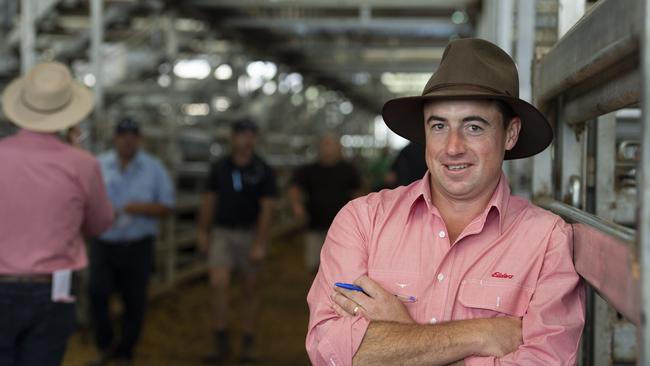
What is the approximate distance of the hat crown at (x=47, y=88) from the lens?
430 cm

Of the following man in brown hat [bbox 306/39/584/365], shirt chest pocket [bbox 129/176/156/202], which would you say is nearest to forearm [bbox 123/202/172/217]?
shirt chest pocket [bbox 129/176/156/202]

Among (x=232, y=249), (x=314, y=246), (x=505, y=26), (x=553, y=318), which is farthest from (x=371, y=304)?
(x=314, y=246)

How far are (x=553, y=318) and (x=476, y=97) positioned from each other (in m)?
0.61

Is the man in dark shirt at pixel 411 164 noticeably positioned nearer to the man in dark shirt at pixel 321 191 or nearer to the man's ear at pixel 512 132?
the man's ear at pixel 512 132

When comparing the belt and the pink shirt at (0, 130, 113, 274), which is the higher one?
the pink shirt at (0, 130, 113, 274)

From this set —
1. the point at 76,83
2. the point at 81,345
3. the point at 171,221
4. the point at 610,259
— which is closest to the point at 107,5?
the point at 171,221

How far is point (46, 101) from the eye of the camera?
431 cm

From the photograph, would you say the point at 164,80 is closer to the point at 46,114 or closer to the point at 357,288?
the point at 46,114

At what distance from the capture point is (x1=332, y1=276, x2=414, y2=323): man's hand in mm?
2330

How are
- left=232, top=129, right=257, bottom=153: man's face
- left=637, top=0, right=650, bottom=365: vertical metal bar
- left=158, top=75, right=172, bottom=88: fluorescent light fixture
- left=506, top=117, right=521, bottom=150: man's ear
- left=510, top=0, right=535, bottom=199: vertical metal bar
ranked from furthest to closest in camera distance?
left=158, top=75, right=172, bottom=88: fluorescent light fixture → left=232, top=129, right=257, bottom=153: man's face → left=510, top=0, right=535, bottom=199: vertical metal bar → left=506, top=117, right=521, bottom=150: man's ear → left=637, top=0, right=650, bottom=365: vertical metal bar

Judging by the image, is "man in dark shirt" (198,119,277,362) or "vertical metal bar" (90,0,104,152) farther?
"vertical metal bar" (90,0,104,152)

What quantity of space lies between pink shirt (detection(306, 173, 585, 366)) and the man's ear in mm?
128

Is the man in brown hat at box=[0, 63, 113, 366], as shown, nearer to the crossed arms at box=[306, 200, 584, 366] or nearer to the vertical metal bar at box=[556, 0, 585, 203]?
the crossed arms at box=[306, 200, 584, 366]

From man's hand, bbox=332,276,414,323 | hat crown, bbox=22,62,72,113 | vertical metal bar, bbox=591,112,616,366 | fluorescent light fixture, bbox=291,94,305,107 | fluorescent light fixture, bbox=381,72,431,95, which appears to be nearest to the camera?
man's hand, bbox=332,276,414,323
